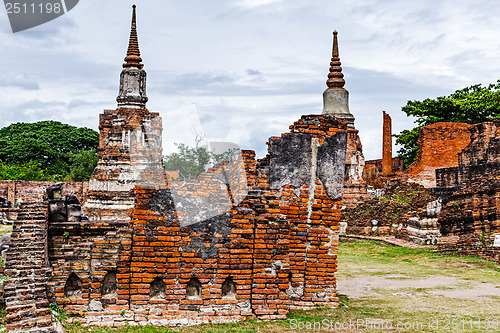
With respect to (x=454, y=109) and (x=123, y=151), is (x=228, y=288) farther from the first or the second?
(x=454, y=109)

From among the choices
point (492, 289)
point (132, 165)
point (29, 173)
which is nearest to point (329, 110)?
point (132, 165)

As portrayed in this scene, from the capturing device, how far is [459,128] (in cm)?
2612

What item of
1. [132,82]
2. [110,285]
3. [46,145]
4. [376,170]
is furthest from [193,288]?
[46,145]

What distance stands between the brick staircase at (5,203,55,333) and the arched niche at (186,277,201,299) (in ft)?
4.99

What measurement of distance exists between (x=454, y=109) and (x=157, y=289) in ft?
94.0

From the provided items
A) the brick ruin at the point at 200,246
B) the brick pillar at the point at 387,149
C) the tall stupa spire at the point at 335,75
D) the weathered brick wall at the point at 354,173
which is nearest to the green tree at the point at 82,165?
the brick pillar at the point at 387,149

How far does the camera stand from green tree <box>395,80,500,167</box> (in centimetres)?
2991

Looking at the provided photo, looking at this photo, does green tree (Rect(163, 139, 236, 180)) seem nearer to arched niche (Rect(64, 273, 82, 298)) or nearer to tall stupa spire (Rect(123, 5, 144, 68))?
arched niche (Rect(64, 273, 82, 298))

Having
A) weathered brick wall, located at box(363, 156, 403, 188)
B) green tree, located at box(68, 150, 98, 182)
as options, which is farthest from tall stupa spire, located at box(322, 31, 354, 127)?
green tree, located at box(68, 150, 98, 182)

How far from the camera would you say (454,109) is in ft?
103

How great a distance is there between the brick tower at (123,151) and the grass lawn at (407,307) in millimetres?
9547

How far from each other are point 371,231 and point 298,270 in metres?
11.4

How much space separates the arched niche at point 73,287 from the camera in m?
6.05

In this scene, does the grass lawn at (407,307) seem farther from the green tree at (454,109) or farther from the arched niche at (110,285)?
the green tree at (454,109)
